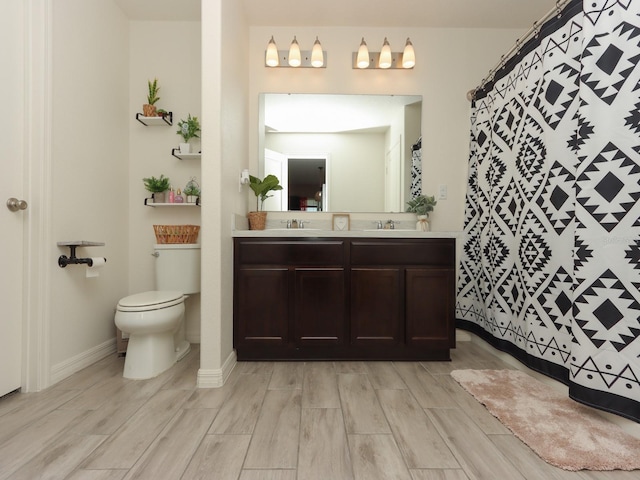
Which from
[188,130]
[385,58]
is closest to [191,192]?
[188,130]

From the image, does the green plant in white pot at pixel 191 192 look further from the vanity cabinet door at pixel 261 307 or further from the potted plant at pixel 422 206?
the potted plant at pixel 422 206

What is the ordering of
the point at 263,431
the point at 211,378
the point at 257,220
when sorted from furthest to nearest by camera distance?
1. the point at 257,220
2. the point at 211,378
3. the point at 263,431

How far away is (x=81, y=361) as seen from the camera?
2.00 m

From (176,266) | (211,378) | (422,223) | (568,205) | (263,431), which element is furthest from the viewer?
(422,223)

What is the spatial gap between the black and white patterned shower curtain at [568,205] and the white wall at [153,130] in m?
2.23

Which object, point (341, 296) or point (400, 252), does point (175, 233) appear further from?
point (400, 252)

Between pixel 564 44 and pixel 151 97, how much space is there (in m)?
2.65

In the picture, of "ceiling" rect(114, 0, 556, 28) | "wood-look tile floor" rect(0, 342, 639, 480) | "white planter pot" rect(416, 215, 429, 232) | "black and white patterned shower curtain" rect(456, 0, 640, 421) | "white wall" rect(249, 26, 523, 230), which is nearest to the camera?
"wood-look tile floor" rect(0, 342, 639, 480)

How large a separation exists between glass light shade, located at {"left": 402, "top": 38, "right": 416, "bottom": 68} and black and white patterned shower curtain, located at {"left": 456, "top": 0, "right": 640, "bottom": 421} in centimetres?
60

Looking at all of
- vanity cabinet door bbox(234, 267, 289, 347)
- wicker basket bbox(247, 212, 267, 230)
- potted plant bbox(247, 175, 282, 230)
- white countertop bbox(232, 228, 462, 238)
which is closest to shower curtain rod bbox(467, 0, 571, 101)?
white countertop bbox(232, 228, 462, 238)

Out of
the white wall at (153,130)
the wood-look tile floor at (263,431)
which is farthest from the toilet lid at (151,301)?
the white wall at (153,130)

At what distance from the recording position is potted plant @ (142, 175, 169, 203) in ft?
7.91

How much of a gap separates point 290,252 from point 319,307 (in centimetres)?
41

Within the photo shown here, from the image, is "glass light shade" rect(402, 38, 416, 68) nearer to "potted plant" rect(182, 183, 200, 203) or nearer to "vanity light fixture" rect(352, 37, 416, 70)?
"vanity light fixture" rect(352, 37, 416, 70)
